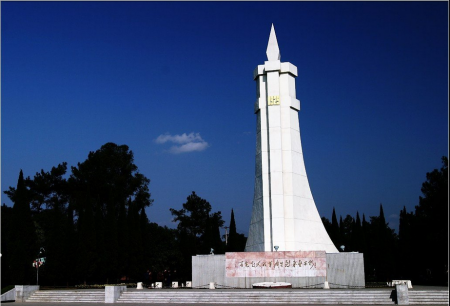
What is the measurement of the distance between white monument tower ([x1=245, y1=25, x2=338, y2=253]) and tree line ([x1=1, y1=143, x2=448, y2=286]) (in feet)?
23.8

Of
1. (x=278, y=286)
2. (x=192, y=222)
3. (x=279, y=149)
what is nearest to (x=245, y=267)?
(x=278, y=286)

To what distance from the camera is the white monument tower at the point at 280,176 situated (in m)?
27.9

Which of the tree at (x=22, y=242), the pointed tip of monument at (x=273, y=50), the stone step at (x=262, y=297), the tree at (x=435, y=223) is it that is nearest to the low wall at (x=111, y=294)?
the stone step at (x=262, y=297)

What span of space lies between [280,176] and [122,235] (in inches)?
570

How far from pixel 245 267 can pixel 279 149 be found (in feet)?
21.5

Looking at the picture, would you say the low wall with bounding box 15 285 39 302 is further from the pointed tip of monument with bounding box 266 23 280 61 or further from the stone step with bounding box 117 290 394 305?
the pointed tip of monument with bounding box 266 23 280 61

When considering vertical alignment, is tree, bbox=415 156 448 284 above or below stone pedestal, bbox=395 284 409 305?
above

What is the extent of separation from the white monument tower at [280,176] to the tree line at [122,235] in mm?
7253

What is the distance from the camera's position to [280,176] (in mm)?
28406

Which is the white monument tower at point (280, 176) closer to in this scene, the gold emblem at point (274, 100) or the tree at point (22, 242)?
the gold emblem at point (274, 100)

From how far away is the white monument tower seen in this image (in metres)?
27.9

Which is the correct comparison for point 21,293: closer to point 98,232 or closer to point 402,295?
point 98,232

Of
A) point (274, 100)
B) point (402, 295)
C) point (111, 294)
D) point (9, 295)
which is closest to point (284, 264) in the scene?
point (402, 295)

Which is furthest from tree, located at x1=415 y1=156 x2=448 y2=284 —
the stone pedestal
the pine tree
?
the pine tree
